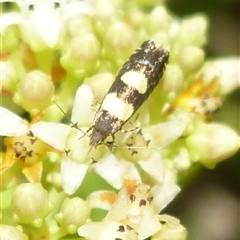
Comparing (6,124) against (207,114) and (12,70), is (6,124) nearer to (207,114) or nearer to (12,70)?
(12,70)

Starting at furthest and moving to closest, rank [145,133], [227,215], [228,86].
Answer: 1. [227,215]
2. [228,86]
3. [145,133]

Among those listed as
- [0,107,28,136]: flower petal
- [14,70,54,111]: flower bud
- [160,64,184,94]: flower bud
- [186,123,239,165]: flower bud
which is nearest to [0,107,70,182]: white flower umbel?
[0,107,28,136]: flower petal

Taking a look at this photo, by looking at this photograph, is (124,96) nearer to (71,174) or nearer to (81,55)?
(81,55)

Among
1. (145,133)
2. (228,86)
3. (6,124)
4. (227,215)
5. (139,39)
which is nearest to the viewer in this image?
(6,124)

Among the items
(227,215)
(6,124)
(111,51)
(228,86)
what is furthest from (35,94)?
(227,215)

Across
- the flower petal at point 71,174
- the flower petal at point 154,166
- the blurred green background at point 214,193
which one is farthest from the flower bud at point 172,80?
the blurred green background at point 214,193

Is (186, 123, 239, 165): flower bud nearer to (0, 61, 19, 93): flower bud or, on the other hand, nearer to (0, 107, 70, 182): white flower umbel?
(0, 107, 70, 182): white flower umbel

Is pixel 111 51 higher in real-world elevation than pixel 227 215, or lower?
higher

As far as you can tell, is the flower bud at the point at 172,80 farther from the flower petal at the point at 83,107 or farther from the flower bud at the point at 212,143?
the flower petal at the point at 83,107
